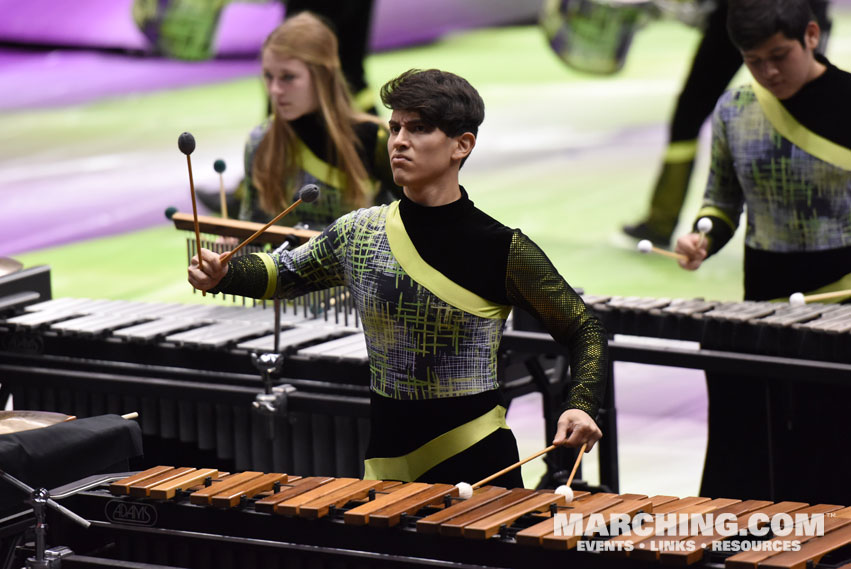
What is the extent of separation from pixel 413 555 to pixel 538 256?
647mm

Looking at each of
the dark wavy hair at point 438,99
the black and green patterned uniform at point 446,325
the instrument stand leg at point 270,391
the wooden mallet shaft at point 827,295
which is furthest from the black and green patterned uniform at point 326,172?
the dark wavy hair at point 438,99

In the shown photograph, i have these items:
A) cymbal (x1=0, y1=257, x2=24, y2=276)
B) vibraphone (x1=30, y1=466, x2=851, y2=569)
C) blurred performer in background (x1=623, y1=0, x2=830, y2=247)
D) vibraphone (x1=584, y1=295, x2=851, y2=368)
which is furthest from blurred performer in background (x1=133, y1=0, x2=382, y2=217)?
vibraphone (x1=30, y1=466, x2=851, y2=569)

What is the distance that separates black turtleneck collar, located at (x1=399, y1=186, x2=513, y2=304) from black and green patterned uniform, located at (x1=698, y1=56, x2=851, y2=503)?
1.39 metres

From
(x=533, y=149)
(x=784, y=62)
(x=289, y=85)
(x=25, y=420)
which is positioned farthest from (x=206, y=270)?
(x=533, y=149)

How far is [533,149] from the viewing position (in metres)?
10.1

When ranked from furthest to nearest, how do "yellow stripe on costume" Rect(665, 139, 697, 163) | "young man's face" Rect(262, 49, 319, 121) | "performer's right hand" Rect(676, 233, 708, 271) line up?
"yellow stripe on costume" Rect(665, 139, 697, 163) → "young man's face" Rect(262, 49, 319, 121) → "performer's right hand" Rect(676, 233, 708, 271)

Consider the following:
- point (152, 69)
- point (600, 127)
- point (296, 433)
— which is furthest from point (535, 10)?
point (296, 433)

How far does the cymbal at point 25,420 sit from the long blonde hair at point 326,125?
59.3 inches

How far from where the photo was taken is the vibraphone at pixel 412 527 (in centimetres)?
257

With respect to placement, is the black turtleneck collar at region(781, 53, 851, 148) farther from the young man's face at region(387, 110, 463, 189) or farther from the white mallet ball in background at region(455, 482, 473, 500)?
the white mallet ball in background at region(455, 482, 473, 500)

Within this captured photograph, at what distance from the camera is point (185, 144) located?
121 inches

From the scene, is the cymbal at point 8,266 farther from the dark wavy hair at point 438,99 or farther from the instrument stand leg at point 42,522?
the dark wavy hair at point 438,99

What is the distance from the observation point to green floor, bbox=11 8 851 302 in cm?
886

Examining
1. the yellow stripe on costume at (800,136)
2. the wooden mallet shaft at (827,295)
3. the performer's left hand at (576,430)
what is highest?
the yellow stripe on costume at (800,136)
